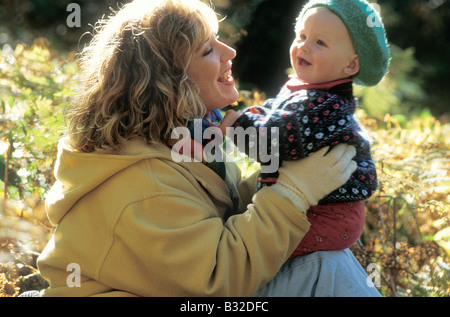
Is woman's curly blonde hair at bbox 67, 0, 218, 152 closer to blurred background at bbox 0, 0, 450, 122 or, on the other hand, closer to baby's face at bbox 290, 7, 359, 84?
baby's face at bbox 290, 7, 359, 84

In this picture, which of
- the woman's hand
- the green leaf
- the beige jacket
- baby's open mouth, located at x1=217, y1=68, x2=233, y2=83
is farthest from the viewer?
the green leaf

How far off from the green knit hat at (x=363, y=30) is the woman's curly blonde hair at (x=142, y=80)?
486 millimetres

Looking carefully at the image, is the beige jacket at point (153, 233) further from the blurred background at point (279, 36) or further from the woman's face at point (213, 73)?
the blurred background at point (279, 36)

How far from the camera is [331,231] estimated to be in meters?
1.98

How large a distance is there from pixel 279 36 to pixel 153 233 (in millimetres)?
3173

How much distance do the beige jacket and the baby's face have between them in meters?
0.49

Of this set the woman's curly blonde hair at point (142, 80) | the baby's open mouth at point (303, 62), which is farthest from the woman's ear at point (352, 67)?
the woman's curly blonde hair at point (142, 80)

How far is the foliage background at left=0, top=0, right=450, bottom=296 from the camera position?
8.91ft

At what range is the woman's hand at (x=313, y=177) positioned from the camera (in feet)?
6.13

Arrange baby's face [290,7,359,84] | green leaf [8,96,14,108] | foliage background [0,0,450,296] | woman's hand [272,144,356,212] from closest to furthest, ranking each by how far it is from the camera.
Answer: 1. woman's hand [272,144,356,212]
2. baby's face [290,7,359,84]
3. foliage background [0,0,450,296]
4. green leaf [8,96,14,108]

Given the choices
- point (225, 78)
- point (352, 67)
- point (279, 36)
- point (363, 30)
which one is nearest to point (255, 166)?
point (225, 78)

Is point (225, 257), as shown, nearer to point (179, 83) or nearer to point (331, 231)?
point (331, 231)

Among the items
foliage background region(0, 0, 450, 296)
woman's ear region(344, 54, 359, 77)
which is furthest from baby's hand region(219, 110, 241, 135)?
foliage background region(0, 0, 450, 296)

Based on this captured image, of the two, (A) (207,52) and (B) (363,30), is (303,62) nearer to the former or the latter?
(B) (363,30)
